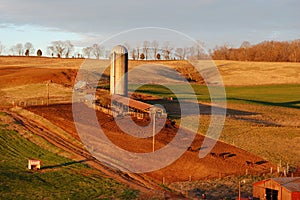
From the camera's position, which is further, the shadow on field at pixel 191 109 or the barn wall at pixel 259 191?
the shadow on field at pixel 191 109

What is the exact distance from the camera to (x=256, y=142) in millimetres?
42000

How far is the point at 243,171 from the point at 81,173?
37.9 ft

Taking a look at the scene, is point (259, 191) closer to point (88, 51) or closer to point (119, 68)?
point (119, 68)

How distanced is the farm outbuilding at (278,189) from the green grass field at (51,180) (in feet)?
24.0

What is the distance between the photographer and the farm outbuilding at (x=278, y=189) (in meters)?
25.9

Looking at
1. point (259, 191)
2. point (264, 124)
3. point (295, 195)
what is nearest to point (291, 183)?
point (295, 195)

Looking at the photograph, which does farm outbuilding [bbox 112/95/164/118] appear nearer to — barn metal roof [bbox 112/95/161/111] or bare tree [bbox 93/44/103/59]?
barn metal roof [bbox 112/95/161/111]

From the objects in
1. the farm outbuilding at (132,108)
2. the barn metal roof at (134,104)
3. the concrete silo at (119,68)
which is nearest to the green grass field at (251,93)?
the concrete silo at (119,68)

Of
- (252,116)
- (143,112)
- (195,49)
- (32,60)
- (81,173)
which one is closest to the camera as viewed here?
(81,173)

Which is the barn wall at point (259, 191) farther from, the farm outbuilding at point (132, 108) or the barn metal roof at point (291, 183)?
the farm outbuilding at point (132, 108)

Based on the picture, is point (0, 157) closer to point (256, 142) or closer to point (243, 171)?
point (243, 171)

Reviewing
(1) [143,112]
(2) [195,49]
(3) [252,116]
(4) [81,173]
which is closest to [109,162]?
(4) [81,173]

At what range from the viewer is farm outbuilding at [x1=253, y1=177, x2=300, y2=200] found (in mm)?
25906

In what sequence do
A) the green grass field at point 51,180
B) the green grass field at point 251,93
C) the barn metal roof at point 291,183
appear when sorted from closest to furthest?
the barn metal roof at point 291,183, the green grass field at point 51,180, the green grass field at point 251,93
